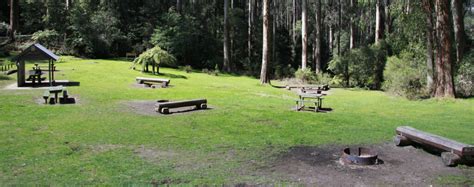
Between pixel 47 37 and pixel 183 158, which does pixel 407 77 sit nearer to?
pixel 183 158

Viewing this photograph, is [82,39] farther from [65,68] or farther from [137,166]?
[137,166]

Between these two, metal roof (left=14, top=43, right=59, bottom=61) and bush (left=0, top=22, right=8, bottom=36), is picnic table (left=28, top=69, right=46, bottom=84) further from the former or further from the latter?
bush (left=0, top=22, right=8, bottom=36)

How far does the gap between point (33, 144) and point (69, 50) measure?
31.8 m

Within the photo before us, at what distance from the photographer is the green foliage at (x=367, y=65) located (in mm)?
29141

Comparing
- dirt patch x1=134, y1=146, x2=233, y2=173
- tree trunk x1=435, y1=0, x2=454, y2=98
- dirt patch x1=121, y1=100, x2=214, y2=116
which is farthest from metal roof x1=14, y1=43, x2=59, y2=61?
tree trunk x1=435, y1=0, x2=454, y2=98

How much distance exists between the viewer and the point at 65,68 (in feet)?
104

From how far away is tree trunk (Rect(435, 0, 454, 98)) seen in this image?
2081cm

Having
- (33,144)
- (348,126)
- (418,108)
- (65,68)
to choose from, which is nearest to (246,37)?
(65,68)

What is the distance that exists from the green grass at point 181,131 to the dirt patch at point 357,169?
22.4 inches

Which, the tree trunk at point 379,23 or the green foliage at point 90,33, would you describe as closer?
the tree trunk at point 379,23

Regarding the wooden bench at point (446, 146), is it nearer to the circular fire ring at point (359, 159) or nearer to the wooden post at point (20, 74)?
the circular fire ring at point (359, 159)

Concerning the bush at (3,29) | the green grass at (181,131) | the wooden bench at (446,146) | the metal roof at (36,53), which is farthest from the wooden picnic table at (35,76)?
the bush at (3,29)

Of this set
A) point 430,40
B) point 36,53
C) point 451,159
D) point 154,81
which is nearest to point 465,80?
point 430,40

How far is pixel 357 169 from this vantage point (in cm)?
977
